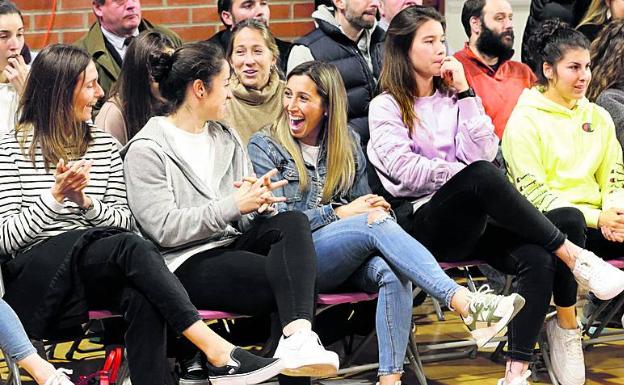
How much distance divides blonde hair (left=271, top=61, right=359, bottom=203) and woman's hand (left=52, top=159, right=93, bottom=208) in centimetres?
78

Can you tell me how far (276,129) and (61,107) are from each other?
29.8 inches

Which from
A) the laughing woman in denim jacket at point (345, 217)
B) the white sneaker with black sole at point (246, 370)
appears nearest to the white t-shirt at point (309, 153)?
the laughing woman in denim jacket at point (345, 217)

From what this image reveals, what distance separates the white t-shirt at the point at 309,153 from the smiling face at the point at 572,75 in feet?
3.23

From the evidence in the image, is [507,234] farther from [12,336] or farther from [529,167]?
[12,336]

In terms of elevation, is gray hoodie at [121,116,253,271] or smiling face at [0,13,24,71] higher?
smiling face at [0,13,24,71]

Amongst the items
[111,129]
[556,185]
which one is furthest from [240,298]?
[556,185]

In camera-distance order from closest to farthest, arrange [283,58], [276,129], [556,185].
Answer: [276,129] → [556,185] → [283,58]

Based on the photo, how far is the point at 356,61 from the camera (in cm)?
489

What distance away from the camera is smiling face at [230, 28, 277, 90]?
4.59 metres

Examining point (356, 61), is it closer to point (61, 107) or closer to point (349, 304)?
point (349, 304)

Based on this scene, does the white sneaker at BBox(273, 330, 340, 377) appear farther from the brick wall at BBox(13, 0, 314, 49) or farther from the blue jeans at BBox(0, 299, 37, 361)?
the brick wall at BBox(13, 0, 314, 49)

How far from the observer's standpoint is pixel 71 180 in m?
3.58

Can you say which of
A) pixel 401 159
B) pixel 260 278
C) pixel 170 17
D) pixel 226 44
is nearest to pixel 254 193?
pixel 260 278

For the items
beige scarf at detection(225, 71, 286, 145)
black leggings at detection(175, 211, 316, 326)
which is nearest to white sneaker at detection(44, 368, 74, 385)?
black leggings at detection(175, 211, 316, 326)
